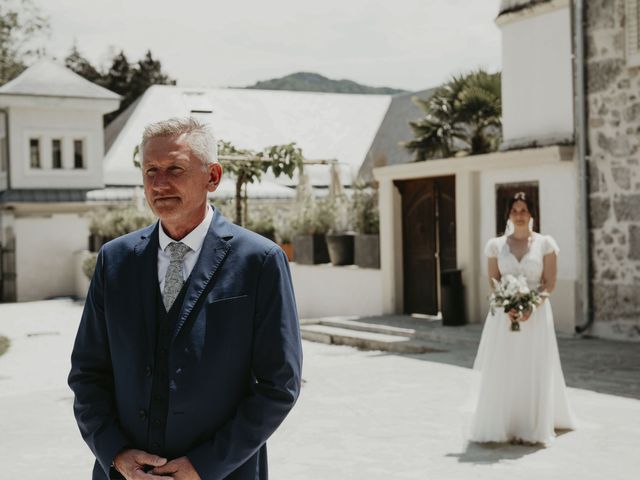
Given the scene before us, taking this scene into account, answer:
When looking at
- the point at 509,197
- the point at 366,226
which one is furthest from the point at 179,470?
the point at 366,226

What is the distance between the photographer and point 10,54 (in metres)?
44.1

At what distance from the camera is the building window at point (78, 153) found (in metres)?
33.8

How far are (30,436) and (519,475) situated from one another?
13.9 ft

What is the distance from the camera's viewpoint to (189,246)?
10.1ft

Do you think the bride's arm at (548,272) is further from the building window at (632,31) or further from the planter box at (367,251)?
the planter box at (367,251)

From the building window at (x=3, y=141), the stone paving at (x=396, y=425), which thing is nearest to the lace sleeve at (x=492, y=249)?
the stone paving at (x=396, y=425)

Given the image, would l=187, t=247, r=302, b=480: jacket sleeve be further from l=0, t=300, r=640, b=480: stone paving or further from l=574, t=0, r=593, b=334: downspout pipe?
l=574, t=0, r=593, b=334: downspout pipe

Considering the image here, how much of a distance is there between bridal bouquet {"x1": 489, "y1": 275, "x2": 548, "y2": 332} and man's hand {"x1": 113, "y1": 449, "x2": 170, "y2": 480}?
17.7 ft

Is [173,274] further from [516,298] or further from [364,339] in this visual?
[364,339]

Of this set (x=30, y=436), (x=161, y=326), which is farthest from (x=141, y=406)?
(x=30, y=436)

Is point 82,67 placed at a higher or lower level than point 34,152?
higher

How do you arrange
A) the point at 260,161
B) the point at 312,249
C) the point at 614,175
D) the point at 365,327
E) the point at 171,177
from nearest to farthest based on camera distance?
the point at 171,177, the point at 260,161, the point at 614,175, the point at 365,327, the point at 312,249

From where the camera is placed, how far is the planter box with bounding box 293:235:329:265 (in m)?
20.6

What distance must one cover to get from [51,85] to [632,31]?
23.8m
